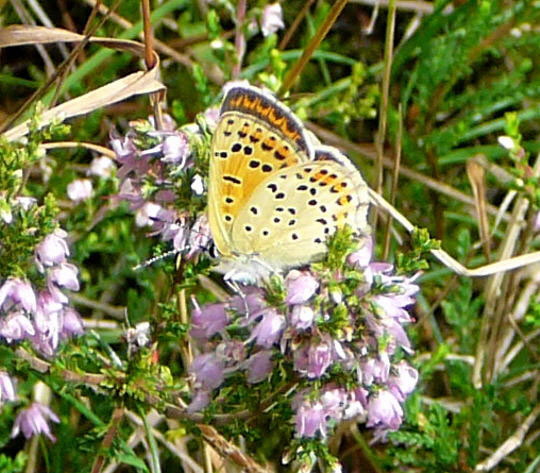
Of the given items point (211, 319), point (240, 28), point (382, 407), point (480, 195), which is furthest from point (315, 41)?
point (382, 407)

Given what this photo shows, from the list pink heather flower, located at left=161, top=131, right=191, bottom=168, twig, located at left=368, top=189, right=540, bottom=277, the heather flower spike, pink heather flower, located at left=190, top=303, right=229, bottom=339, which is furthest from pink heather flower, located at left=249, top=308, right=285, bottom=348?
twig, located at left=368, top=189, right=540, bottom=277

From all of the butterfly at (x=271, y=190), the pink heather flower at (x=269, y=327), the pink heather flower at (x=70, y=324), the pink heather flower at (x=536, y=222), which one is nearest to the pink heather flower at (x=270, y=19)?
the pink heather flower at (x=536, y=222)

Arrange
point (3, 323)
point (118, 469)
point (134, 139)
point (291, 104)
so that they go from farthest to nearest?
point (291, 104) < point (118, 469) < point (134, 139) < point (3, 323)

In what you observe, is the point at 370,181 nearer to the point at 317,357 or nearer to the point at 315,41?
the point at 315,41

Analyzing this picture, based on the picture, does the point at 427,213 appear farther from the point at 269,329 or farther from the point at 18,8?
the point at 269,329

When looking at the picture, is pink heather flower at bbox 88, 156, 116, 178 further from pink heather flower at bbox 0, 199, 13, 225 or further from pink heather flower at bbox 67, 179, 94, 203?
pink heather flower at bbox 0, 199, 13, 225

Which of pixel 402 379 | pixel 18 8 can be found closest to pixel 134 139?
pixel 402 379
